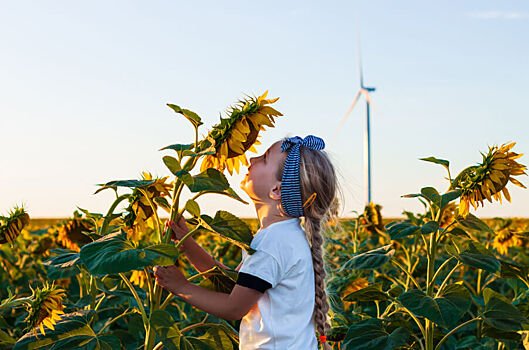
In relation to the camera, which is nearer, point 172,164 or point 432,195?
point 172,164

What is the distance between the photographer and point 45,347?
2207 millimetres

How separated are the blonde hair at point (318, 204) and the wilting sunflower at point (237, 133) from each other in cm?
45

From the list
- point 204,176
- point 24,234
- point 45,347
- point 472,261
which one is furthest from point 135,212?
point 24,234

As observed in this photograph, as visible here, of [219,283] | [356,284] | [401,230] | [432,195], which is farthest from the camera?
[356,284]

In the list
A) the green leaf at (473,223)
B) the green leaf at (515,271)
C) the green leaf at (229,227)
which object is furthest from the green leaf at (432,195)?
the green leaf at (229,227)

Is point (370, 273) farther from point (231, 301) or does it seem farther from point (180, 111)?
point (180, 111)

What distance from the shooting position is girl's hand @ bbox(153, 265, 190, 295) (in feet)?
6.86

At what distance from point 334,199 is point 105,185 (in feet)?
3.65

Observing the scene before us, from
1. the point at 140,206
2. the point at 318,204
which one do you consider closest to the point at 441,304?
the point at 318,204

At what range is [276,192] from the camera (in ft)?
8.52

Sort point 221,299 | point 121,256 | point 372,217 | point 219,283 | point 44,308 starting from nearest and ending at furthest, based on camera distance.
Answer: point 121,256 < point 44,308 < point 221,299 < point 219,283 < point 372,217

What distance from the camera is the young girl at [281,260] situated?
2262 millimetres

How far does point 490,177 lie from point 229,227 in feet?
4.28

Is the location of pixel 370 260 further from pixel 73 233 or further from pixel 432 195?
pixel 73 233
